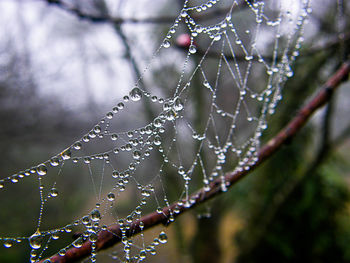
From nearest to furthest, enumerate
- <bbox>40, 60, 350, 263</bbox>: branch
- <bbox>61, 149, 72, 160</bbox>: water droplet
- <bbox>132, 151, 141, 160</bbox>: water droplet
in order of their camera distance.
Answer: <bbox>40, 60, 350, 263</bbox>: branch < <bbox>61, 149, 72, 160</bbox>: water droplet < <bbox>132, 151, 141, 160</bbox>: water droplet

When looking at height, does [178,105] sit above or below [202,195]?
above

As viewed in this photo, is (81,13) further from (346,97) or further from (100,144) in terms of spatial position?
(346,97)

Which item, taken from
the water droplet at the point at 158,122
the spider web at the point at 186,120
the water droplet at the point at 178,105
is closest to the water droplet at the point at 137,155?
the spider web at the point at 186,120

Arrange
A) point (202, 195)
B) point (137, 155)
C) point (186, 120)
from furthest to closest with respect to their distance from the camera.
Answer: point (186, 120)
point (137, 155)
point (202, 195)

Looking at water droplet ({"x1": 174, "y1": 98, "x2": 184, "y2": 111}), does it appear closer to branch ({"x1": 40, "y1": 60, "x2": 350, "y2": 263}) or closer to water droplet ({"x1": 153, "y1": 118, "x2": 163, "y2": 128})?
water droplet ({"x1": 153, "y1": 118, "x2": 163, "y2": 128})

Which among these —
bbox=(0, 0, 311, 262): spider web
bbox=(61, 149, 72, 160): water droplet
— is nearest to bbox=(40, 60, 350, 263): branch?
bbox=(0, 0, 311, 262): spider web

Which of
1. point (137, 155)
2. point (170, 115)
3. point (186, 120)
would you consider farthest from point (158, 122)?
point (186, 120)

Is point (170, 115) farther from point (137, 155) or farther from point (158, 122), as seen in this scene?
point (137, 155)
